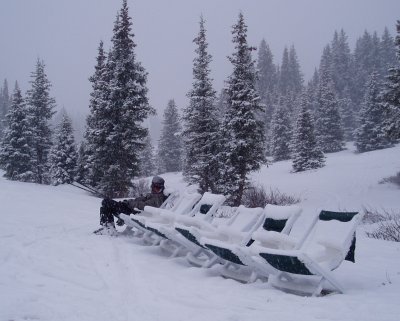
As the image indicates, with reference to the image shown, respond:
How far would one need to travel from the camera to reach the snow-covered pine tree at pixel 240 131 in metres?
23.6

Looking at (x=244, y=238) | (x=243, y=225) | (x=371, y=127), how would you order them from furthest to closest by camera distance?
(x=371, y=127) < (x=243, y=225) < (x=244, y=238)

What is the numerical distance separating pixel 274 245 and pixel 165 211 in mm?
2750

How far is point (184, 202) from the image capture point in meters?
8.70

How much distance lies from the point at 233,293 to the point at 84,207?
10.5 m

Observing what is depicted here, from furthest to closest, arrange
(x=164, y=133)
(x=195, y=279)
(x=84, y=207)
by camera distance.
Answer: (x=164, y=133)
(x=84, y=207)
(x=195, y=279)

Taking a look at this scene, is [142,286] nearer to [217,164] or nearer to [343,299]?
[343,299]

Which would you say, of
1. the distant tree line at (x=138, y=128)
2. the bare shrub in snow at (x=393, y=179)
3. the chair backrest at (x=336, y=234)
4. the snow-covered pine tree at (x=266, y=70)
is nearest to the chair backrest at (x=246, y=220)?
the chair backrest at (x=336, y=234)

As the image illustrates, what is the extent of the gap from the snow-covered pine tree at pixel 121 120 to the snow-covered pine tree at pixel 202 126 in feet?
8.77

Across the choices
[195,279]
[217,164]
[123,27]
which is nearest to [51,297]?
[195,279]

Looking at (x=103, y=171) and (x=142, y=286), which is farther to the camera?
(x=103, y=171)

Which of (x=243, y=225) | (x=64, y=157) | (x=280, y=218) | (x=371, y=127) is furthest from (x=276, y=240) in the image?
(x=371, y=127)

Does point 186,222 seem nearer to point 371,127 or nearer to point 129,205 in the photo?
point 129,205

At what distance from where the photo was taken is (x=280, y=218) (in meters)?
6.18

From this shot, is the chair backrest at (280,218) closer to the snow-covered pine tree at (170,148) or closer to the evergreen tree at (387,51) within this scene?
the snow-covered pine tree at (170,148)
